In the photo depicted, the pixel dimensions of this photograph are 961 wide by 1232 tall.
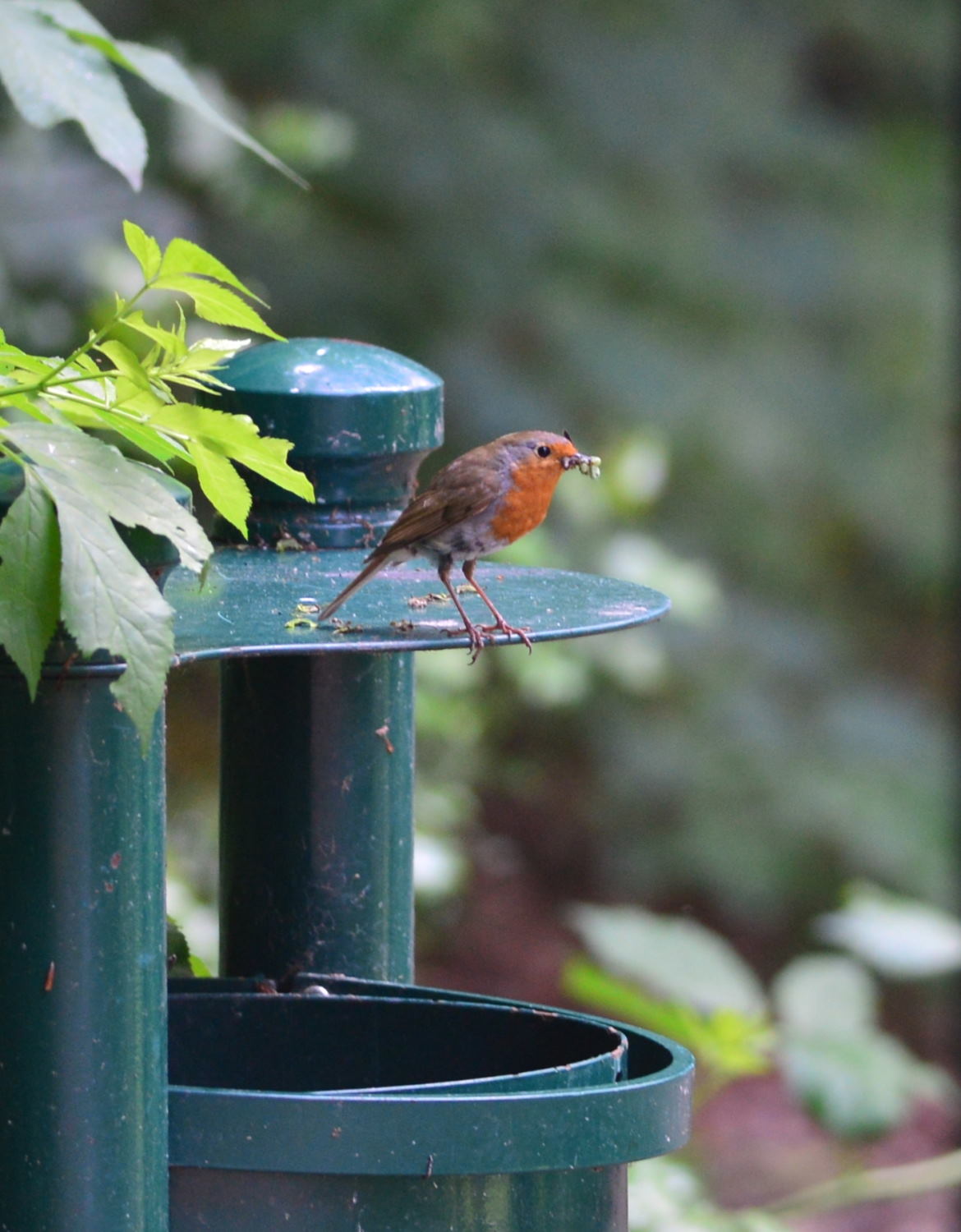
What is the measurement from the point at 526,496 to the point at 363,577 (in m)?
0.31

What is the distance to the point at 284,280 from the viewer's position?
5.38m

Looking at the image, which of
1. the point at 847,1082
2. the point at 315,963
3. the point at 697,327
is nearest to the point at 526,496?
the point at 315,963

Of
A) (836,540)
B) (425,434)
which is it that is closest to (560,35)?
(836,540)

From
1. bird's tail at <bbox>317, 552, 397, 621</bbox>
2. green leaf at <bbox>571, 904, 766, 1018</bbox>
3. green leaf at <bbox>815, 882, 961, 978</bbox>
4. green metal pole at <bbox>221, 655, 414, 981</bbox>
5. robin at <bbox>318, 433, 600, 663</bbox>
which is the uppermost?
robin at <bbox>318, 433, 600, 663</bbox>

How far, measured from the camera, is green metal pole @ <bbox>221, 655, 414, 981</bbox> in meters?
1.98

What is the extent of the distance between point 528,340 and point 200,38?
1.55m

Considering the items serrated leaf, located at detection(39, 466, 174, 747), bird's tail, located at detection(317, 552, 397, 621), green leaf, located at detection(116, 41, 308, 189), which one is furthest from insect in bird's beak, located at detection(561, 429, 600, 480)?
serrated leaf, located at detection(39, 466, 174, 747)

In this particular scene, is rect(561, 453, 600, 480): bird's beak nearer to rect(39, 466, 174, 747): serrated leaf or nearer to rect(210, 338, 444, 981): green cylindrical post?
rect(210, 338, 444, 981): green cylindrical post

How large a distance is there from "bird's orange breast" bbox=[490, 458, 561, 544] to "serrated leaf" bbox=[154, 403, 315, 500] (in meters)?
0.75

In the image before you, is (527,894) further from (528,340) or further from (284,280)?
(284,280)

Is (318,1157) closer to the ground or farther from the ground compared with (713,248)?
closer to the ground

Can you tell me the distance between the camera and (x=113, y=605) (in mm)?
Answer: 1168

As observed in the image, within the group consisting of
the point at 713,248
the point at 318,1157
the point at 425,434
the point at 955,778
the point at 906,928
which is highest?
the point at 713,248

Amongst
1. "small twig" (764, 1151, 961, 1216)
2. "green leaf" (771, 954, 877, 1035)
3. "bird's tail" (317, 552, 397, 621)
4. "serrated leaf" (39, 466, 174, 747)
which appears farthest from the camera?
"green leaf" (771, 954, 877, 1035)
